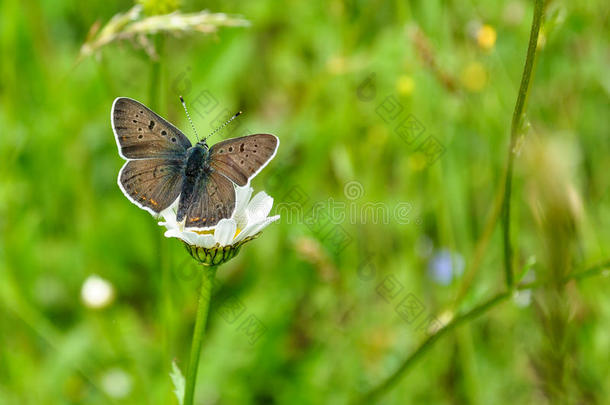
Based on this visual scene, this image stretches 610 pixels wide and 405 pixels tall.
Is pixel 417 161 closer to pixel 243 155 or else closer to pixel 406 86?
pixel 406 86

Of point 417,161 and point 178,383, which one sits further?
point 417,161

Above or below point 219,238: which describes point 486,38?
above

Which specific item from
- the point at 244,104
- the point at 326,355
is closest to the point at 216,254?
the point at 326,355

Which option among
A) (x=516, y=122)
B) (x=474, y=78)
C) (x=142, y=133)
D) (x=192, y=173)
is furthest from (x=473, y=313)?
(x=474, y=78)

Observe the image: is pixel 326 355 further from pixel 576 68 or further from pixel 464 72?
pixel 576 68

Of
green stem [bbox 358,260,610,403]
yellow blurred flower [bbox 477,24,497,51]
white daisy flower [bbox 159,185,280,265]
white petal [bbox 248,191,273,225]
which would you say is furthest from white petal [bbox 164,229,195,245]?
yellow blurred flower [bbox 477,24,497,51]

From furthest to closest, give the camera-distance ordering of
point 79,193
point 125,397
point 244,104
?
point 244,104, point 79,193, point 125,397
